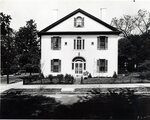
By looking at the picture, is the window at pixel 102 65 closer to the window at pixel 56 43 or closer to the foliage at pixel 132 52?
the window at pixel 56 43

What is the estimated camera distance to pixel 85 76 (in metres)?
27.7

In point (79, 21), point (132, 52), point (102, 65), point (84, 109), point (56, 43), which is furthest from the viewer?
point (132, 52)

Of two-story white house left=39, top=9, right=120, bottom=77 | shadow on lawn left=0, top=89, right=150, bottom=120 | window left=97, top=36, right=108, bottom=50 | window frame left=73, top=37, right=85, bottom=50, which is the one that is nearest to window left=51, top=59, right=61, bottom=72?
two-story white house left=39, top=9, right=120, bottom=77

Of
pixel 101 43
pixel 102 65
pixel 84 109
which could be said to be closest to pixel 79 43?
pixel 101 43

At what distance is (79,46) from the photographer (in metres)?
28.1

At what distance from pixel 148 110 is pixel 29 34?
51.5 metres

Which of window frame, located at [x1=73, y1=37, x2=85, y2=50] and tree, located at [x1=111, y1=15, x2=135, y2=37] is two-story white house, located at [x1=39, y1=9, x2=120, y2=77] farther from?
tree, located at [x1=111, y1=15, x2=135, y2=37]

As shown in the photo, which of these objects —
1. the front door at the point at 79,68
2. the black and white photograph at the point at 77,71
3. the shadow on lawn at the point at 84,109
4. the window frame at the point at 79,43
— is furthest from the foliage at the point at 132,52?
the shadow on lawn at the point at 84,109

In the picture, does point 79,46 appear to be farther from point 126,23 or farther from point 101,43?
point 126,23

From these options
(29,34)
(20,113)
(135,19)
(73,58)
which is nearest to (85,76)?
(73,58)

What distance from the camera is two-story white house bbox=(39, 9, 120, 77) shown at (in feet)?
91.1

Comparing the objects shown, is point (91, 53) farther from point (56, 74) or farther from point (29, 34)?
point (29, 34)

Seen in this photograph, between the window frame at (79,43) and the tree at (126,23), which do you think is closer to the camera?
the window frame at (79,43)

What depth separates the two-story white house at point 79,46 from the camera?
27.8 metres
